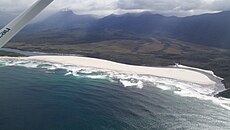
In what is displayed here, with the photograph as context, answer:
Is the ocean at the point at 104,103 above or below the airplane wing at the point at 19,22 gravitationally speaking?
below

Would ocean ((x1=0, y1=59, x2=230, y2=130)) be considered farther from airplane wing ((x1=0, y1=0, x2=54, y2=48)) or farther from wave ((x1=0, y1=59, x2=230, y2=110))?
airplane wing ((x1=0, y1=0, x2=54, y2=48))

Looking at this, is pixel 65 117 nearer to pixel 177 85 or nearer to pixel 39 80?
pixel 39 80

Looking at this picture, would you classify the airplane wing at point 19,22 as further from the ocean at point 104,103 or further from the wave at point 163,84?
the wave at point 163,84

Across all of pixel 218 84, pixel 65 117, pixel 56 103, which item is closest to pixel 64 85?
pixel 56 103

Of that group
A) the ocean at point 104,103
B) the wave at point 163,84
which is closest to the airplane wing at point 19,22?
the ocean at point 104,103

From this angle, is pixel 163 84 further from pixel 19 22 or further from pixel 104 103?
pixel 19 22

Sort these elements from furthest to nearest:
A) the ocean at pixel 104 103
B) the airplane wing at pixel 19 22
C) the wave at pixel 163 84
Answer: the wave at pixel 163 84, the ocean at pixel 104 103, the airplane wing at pixel 19 22

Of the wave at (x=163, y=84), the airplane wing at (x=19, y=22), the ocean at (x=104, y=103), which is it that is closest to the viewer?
the airplane wing at (x=19, y=22)

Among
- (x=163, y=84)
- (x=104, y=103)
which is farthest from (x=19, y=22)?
(x=163, y=84)
